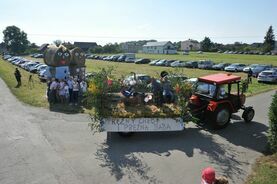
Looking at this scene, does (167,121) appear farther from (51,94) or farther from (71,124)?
(51,94)

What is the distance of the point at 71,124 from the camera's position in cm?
1294

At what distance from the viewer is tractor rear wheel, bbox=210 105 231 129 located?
11.8 metres

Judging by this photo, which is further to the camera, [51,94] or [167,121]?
[51,94]

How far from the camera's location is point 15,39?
10469cm

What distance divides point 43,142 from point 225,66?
36.9m

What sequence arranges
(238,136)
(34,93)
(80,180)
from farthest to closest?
(34,93) → (238,136) → (80,180)

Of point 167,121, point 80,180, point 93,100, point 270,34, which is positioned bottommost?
point 80,180

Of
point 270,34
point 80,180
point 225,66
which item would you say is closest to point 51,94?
point 80,180

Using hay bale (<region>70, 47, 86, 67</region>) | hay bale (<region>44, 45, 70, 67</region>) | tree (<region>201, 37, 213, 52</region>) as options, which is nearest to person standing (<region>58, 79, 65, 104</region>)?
hay bale (<region>44, 45, 70, 67</region>)

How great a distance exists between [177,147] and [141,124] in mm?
1479

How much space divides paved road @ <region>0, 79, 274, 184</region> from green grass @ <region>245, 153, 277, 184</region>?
25 cm

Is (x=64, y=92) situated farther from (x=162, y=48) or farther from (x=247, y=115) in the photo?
(x=162, y=48)

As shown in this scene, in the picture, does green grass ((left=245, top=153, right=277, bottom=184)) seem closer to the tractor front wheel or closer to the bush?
the bush

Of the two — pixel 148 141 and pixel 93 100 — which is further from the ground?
pixel 93 100
